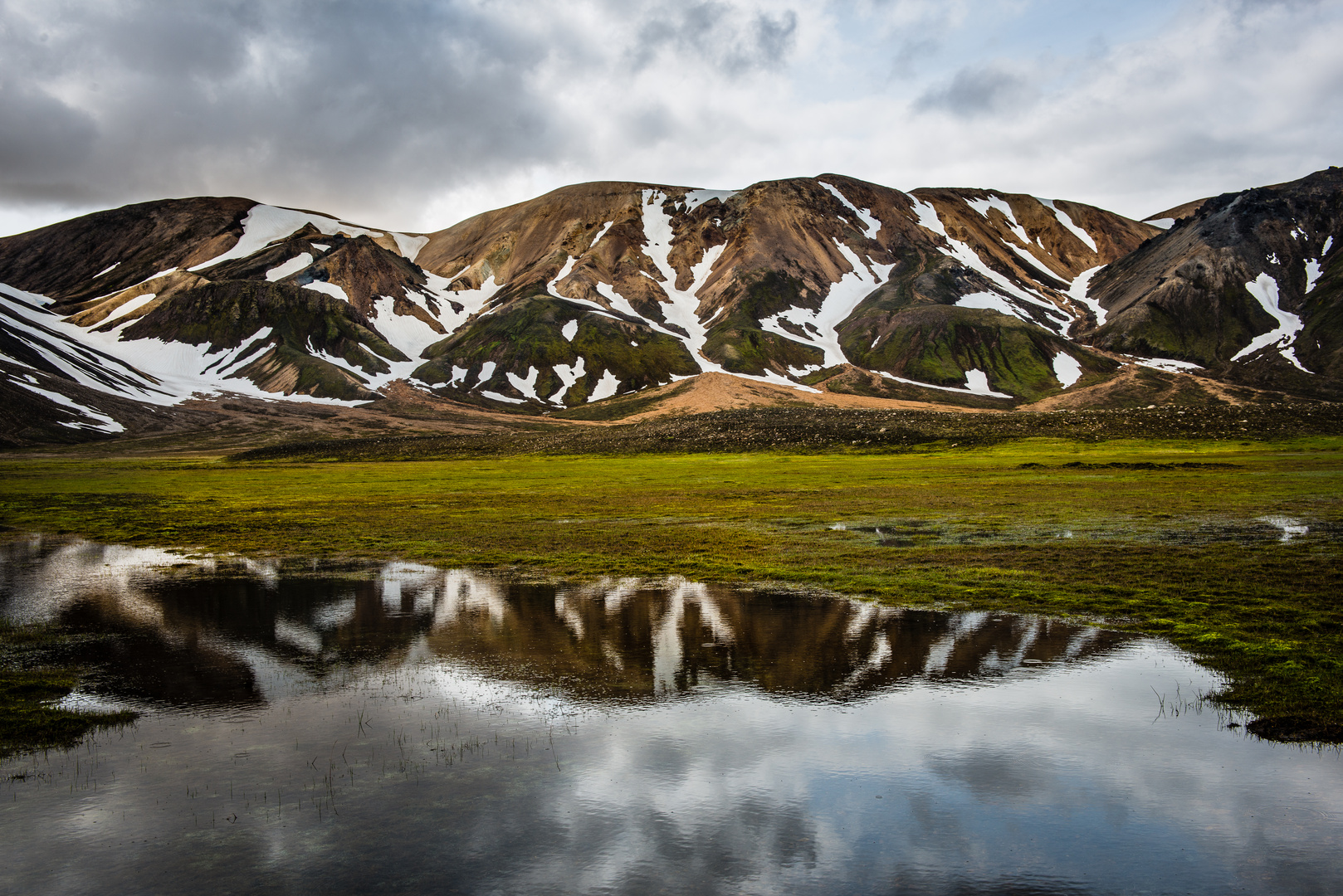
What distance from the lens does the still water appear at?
10648 millimetres

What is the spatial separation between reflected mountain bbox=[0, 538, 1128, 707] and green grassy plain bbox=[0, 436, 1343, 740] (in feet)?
9.12

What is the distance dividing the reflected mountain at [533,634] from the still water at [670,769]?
14cm

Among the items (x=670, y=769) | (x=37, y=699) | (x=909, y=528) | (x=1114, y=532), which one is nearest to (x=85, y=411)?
(x=909, y=528)

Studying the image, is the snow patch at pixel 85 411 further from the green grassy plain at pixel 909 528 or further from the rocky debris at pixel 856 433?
the green grassy plain at pixel 909 528

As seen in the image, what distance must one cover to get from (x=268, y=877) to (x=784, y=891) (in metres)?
6.58

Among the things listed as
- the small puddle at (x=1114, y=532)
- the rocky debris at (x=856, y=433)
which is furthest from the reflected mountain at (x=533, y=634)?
the rocky debris at (x=856, y=433)

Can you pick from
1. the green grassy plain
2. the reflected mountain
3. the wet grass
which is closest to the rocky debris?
the green grassy plain

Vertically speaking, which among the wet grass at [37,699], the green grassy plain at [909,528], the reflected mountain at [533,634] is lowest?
the green grassy plain at [909,528]

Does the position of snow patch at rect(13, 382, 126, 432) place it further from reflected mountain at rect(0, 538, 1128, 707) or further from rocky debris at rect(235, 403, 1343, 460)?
reflected mountain at rect(0, 538, 1128, 707)

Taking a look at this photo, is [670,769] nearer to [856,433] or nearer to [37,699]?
[37,699]

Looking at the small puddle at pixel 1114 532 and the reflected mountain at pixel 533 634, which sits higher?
the reflected mountain at pixel 533 634

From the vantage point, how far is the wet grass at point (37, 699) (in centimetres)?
1514

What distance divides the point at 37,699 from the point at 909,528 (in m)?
34.3

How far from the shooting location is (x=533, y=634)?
2225 centimetres
